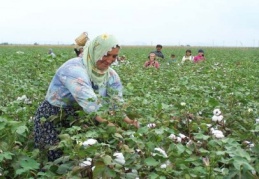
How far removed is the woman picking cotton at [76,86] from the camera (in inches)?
104

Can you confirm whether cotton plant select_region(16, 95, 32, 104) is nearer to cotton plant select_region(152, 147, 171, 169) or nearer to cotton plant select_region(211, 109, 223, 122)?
cotton plant select_region(211, 109, 223, 122)

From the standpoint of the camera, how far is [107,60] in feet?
8.96

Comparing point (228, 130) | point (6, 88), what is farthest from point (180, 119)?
Answer: point (6, 88)

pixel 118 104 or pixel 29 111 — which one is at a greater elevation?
pixel 118 104

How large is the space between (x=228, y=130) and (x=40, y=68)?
5164mm

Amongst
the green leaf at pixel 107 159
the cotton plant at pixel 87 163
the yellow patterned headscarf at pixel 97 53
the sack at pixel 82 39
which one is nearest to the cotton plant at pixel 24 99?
the sack at pixel 82 39

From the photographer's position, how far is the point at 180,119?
2.80 meters

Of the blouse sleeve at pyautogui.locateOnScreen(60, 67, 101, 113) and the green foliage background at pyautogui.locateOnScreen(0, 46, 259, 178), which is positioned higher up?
the blouse sleeve at pyautogui.locateOnScreen(60, 67, 101, 113)

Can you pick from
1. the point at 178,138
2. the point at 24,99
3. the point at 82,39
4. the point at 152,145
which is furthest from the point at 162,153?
the point at 82,39

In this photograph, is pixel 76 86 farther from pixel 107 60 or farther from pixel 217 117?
pixel 217 117

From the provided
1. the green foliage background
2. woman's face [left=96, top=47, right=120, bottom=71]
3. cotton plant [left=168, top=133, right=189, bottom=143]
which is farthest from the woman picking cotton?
cotton plant [left=168, top=133, right=189, bottom=143]

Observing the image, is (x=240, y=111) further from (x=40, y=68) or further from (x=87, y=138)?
(x=40, y=68)

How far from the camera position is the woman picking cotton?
2.63 m

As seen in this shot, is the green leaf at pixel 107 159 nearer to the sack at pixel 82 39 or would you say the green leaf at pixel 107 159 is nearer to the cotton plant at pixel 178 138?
the cotton plant at pixel 178 138
